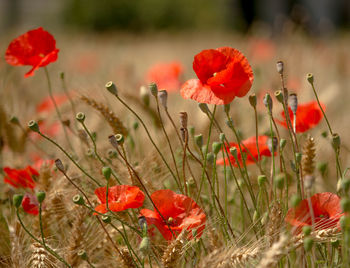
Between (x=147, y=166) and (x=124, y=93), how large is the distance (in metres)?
0.44

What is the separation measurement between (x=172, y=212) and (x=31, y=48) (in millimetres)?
590

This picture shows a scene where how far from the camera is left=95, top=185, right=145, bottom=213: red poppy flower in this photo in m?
0.97

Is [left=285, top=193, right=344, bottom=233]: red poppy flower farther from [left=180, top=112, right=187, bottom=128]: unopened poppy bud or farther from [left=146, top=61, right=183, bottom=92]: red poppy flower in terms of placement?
[left=146, top=61, right=183, bottom=92]: red poppy flower

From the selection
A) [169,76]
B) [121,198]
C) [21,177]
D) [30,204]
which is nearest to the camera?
[121,198]

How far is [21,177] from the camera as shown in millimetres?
1317

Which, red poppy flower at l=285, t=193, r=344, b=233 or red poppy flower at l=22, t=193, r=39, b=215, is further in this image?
red poppy flower at l=22, t=193, r=39, b=215

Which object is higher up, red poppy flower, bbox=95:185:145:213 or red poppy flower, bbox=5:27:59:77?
red poppy flower, bbox=5:27:59:77

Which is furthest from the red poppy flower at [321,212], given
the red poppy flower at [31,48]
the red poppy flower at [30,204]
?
the red poppy flower at [31,48]

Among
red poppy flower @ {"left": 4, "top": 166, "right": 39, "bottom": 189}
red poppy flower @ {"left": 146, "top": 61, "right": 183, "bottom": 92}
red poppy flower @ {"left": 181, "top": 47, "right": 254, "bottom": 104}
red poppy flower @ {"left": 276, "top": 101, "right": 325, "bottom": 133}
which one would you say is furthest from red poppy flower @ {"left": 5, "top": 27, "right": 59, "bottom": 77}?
red poppy flower @ {"left": 146, "top": 61, "right": 183, "bottom": 92}

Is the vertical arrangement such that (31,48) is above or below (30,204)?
above

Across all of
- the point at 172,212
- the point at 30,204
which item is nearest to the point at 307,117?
the point at 172,212

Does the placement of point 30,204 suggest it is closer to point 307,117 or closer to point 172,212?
point 172,212

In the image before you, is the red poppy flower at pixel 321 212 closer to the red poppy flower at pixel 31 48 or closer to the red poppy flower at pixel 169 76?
the red poppy flower at pixel 31 48

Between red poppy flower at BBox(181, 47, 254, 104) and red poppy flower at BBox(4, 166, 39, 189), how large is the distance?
479mm
